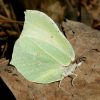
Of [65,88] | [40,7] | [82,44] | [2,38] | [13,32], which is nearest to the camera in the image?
[65,88]

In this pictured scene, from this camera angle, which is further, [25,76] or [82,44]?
[82,44]

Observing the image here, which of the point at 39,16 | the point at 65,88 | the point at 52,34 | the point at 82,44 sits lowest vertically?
the point at 65,88

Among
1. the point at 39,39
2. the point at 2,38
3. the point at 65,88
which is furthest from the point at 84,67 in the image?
the point at 2,38

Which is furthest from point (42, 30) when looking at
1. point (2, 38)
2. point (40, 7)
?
point (40, 7)

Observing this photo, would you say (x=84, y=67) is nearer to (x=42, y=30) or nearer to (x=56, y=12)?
(x=42, y=30)

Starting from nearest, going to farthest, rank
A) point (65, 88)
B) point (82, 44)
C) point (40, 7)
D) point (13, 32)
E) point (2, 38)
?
1. point (65, 88)
2. point (82, 44)
3. point (2, 38)
4. point (13, 32)
5. point (40, 7)

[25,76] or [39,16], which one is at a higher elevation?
[39,16]

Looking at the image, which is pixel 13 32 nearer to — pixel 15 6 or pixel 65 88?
pixel 15 6
